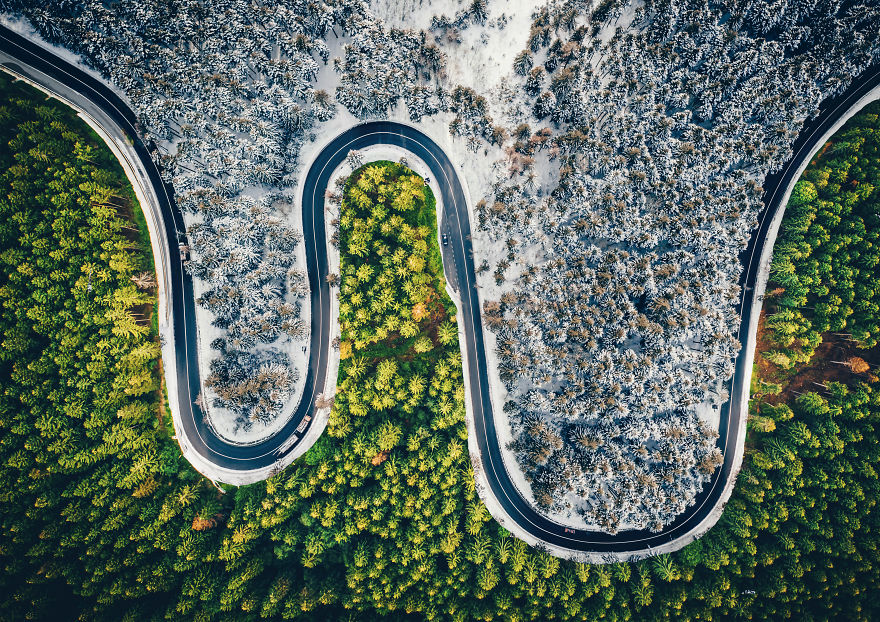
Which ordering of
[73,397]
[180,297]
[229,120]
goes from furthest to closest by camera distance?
1. [180,297]
2. [229,120]
3. [73,397]

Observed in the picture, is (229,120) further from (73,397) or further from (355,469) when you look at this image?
(355,469)

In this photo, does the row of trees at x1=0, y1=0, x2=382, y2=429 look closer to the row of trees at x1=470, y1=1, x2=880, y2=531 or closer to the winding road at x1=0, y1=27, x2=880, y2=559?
the winding road at x1=0, y1=27, x2=880, y2=559

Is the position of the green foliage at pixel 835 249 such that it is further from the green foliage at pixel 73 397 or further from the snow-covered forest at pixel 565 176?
the green foliage at pixel 73 397

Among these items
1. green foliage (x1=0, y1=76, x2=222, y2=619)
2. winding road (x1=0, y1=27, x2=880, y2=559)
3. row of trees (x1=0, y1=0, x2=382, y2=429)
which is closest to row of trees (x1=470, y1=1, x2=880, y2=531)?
winding road (x1=0, y1=27, x2=880, y2=559)

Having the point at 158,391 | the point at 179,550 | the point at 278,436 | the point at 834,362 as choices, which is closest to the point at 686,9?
the point at 834,362

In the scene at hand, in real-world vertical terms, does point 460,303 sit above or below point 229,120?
below

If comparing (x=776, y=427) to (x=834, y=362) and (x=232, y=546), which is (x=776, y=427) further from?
(x=232, y=546)

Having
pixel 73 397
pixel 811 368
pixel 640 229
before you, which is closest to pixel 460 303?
pixel 640 229
